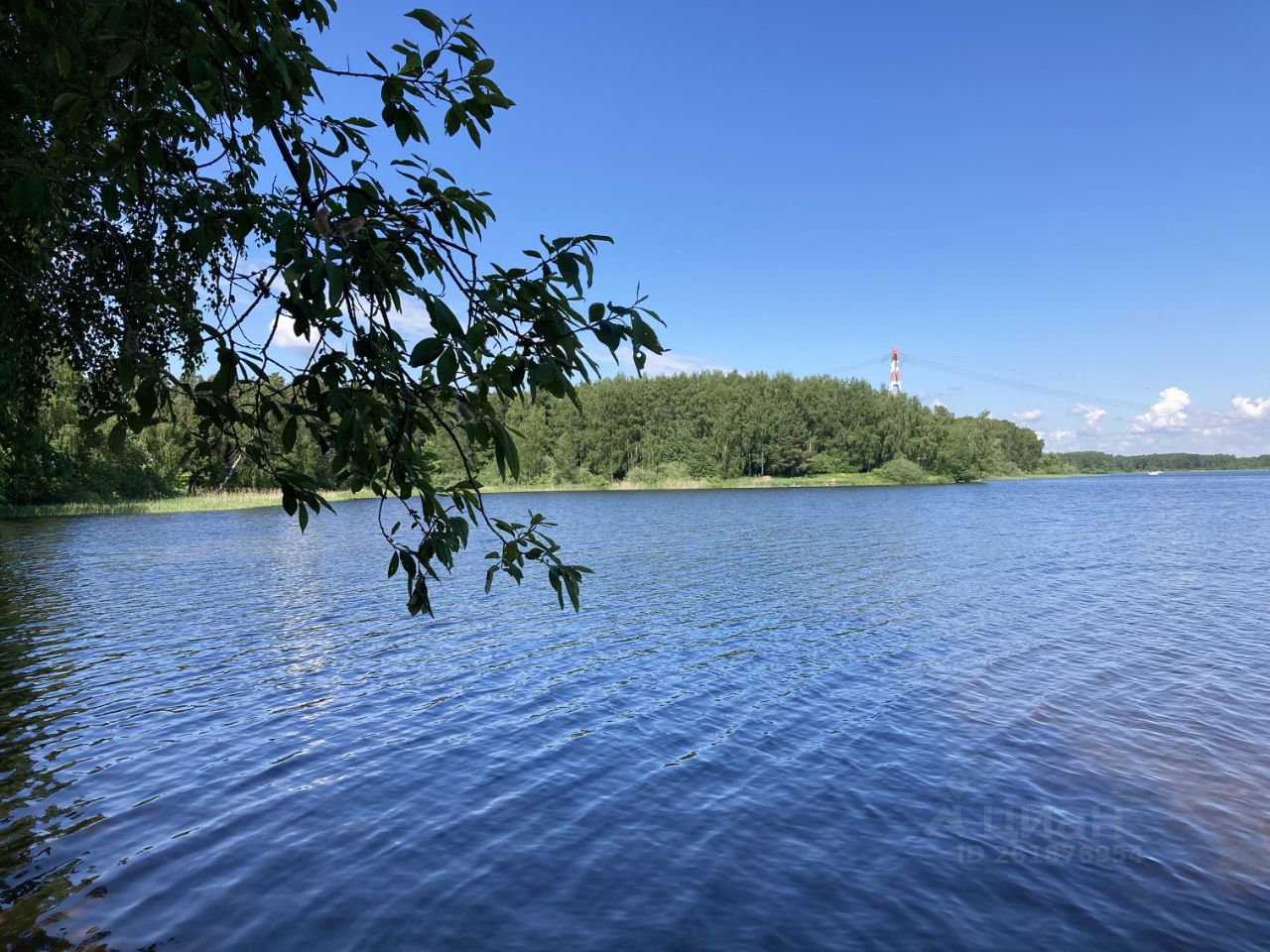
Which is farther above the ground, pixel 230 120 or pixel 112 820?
pixel 230 120

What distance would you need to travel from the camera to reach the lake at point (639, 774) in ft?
23.9

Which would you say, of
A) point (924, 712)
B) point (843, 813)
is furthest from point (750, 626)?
point (843, 813)

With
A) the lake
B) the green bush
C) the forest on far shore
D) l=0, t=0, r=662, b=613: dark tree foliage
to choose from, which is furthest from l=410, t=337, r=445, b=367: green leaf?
the green bush

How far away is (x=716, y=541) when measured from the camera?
1724 inches

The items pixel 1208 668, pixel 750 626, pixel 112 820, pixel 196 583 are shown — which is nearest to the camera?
pixel 112 820

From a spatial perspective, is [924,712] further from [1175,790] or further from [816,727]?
[1175,790]

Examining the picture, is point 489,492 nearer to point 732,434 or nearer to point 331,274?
point 732,434

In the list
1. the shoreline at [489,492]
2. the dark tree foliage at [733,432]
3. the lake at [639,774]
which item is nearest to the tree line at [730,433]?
the dark tree foliage at [733,432]

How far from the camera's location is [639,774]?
1065 centimetres

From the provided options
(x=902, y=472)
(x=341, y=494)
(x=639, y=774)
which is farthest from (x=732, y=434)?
(x=639, y=774)

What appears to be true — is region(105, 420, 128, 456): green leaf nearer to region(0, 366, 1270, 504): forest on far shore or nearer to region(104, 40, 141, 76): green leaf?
Answer: region(104, 40, 141, 76): green leaf

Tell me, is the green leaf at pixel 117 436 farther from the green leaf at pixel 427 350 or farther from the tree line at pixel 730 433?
the tree line at pixel 730 433

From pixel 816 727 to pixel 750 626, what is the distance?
8150mm

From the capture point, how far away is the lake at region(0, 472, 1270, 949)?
7.28 meters
